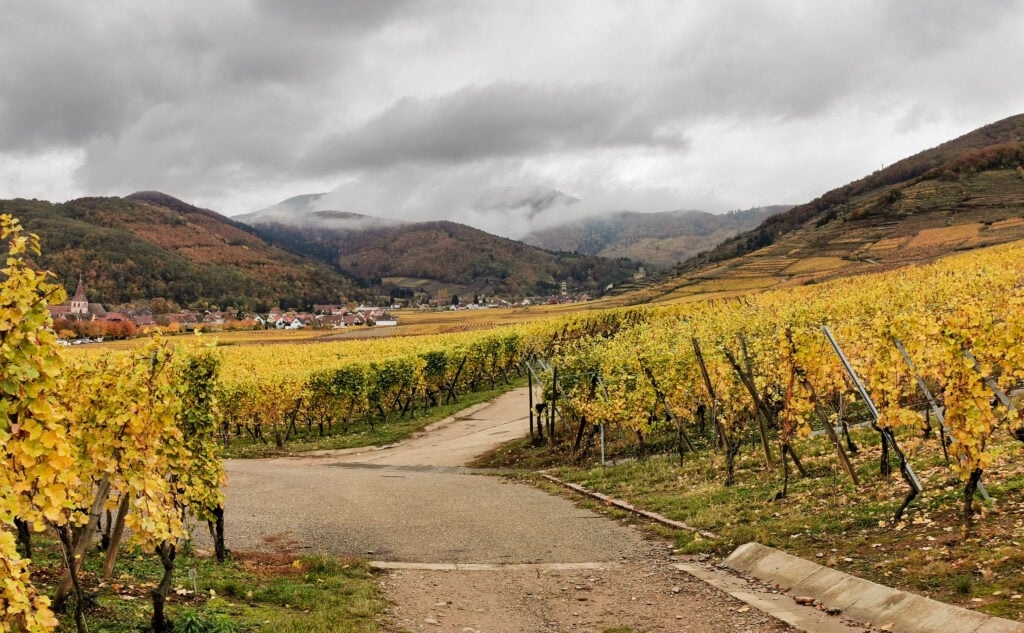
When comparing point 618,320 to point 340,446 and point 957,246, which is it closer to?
point 340,446

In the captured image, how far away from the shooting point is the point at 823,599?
9.41 m

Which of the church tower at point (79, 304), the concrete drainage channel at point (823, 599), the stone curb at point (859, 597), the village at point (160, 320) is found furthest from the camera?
the church tower at point (79, 304)

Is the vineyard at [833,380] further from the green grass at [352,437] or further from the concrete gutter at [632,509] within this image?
the green grass at [352,437]

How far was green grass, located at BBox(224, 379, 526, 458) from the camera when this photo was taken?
34.1 meters

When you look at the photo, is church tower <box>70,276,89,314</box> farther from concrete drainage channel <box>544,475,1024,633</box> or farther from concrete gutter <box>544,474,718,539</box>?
concrete drainage channel <box>544,475,1024,633</box>

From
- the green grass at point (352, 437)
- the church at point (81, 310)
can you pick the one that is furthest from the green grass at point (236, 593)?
the church at point (81, 310)

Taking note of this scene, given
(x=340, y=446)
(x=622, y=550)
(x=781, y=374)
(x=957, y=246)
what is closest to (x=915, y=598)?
(x=622, y=550)

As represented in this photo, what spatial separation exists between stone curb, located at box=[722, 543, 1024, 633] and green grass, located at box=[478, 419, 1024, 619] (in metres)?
0.30

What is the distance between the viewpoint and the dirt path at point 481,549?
9.89 metres

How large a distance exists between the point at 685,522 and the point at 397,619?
705 cm

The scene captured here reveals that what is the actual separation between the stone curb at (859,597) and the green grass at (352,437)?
83.0 ft

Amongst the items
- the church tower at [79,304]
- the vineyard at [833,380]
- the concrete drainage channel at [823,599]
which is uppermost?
the church tower at [79,304]

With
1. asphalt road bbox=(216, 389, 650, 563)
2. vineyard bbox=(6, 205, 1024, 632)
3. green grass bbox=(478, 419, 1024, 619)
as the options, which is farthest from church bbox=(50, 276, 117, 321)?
green grass bbox=(478, 419, 1024, 619)

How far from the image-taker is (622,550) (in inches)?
523
